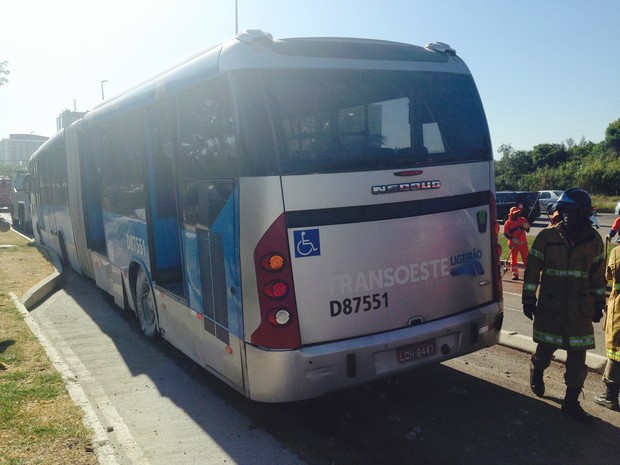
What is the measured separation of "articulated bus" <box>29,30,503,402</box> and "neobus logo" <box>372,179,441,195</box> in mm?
13

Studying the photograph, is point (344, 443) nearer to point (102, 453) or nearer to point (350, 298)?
point (350, 298)

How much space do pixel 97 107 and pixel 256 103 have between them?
18.6 ft

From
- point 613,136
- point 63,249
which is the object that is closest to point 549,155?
point 613,136

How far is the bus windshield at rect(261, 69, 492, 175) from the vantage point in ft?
15.0

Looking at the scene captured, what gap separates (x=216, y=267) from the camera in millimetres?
5043

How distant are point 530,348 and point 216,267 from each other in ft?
13.0

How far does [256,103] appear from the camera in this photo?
4488 millimetres

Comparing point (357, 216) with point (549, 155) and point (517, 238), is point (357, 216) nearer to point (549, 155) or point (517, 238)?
point (517, 238)

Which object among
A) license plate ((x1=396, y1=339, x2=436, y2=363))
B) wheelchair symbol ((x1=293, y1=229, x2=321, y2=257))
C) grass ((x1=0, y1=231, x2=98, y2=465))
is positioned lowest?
grass ((x1=0, y1=231, x2=98, y2=465))

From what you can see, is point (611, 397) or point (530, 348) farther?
point (530, 348)

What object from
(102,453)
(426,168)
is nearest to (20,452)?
(102,453)

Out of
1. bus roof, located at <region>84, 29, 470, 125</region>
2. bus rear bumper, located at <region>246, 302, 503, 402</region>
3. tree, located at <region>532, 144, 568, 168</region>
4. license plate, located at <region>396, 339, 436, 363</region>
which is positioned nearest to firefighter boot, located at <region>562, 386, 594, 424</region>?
bus rear bumper, located at <region>246, 302, 503, 402</region>

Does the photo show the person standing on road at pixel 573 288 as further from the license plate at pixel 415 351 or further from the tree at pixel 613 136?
the tree at pixel 613 136

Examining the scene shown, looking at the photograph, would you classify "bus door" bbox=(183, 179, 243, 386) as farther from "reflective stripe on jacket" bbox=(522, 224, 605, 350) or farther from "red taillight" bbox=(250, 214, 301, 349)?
"reflective stripe on jacket" bbox=(522, 224, 605, 350)
